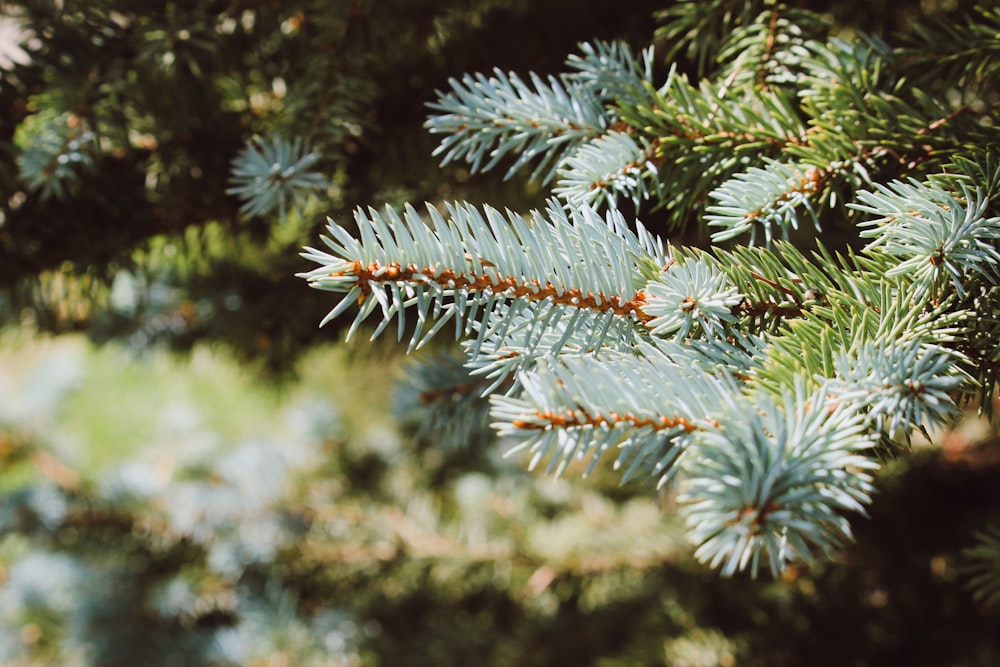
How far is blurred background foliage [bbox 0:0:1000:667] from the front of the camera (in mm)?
579

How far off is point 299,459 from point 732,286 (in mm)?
971

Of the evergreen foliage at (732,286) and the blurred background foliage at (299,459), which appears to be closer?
the evergreen foliage at (732,286)

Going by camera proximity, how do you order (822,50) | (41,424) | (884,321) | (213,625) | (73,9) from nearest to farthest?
(884,321), (822,50), (73,9), (213,625), (41,424)

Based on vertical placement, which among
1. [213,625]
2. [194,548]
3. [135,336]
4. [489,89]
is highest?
[489,89]

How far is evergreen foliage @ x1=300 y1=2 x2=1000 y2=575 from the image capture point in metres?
0.28

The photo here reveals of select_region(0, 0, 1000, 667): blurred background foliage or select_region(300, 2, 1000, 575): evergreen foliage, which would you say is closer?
select_region(300, 2, 1000, 575): evergreen foliage

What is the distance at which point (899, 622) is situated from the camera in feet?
2.50

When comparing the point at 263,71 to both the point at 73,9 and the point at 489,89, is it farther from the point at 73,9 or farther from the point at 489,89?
A: the point at 489,89

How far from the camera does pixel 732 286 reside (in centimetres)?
36

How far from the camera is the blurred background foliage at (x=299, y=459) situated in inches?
22.8

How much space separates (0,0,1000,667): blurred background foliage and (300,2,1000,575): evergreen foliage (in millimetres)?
154

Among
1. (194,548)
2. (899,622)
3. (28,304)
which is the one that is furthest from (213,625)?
(899,622)

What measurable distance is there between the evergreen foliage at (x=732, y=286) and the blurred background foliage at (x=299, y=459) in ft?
0.50

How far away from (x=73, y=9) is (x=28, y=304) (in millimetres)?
297
